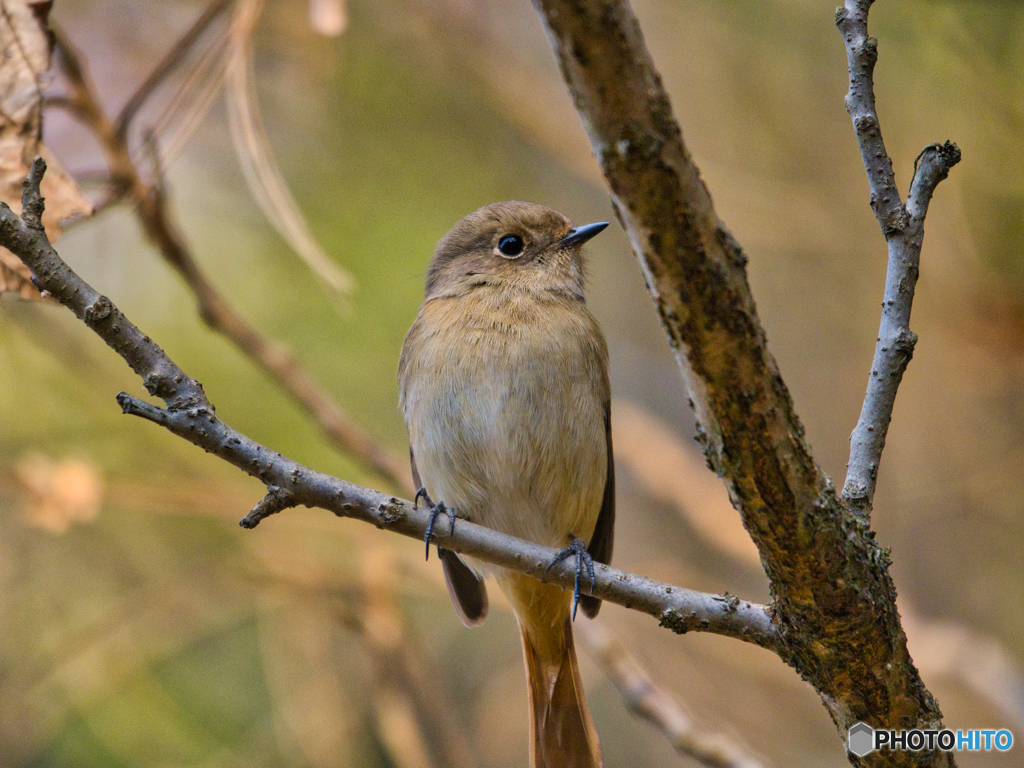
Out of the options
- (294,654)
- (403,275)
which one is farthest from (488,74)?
(294,654)

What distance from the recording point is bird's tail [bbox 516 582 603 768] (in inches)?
138

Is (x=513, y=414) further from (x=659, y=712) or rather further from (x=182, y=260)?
(x=182, y=260)

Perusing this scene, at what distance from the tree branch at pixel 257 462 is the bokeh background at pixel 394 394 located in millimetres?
1985

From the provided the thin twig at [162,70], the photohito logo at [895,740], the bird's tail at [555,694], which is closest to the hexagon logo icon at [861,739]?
the photohito logo at [895,740]

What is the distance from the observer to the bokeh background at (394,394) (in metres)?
4.58

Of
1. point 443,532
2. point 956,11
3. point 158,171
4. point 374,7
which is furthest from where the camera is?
point 374,7

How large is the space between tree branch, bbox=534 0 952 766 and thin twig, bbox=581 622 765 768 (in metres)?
0.93

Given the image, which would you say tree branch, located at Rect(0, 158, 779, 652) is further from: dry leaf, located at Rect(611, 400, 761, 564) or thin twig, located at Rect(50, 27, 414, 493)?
dry leaf, located at Rect(611, 400, 761, 564)

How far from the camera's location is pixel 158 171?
3.34 metres

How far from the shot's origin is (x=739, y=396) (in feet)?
5.58

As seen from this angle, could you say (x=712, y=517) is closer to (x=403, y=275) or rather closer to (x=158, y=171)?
(x=403, y=275)

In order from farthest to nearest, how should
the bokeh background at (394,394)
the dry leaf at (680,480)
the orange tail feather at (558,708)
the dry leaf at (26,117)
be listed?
the dry leaf at (680,480) < the bokeh background at (394,394) < the orange tail feather at (558,708) < the dry leaf at (26,117)

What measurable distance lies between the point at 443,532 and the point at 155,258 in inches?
150

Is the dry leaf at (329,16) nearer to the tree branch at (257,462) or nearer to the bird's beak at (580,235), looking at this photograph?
the bird's beak at (580,235)
